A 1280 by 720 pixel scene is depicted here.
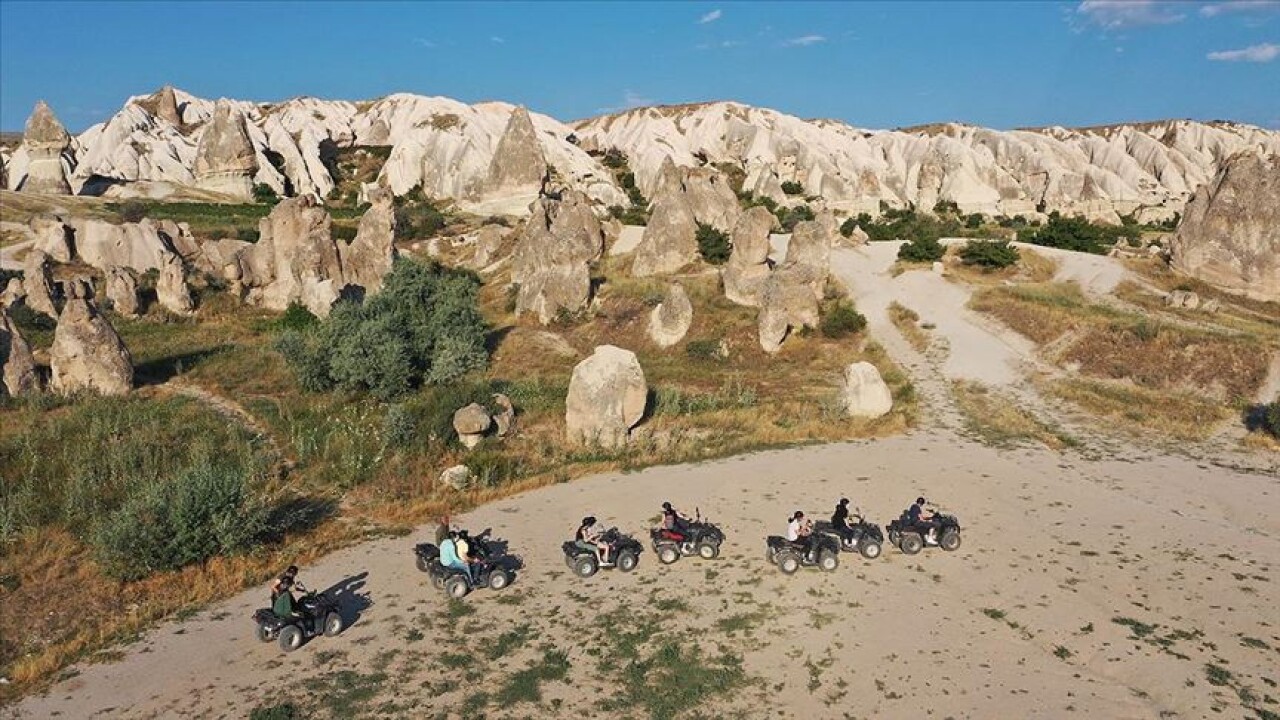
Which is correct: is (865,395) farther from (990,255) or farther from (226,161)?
(226,161)

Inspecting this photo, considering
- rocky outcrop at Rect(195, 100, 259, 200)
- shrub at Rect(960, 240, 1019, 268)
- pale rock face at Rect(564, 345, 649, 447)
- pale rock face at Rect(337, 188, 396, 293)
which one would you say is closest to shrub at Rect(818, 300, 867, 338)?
shrub at Rect(960, 240, 1019, 268)

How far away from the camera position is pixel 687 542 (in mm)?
12953

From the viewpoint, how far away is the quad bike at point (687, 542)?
12844 mm

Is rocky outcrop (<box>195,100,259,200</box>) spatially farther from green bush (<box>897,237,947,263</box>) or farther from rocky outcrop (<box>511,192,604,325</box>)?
green bush (<box>897,237,947,263</box>)

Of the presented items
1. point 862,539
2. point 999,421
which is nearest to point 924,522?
point 862,539

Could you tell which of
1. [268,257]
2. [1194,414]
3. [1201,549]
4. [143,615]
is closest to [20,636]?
[143,615]

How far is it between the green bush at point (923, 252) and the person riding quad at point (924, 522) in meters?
31.9

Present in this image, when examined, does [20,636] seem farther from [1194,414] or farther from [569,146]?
[569,146]

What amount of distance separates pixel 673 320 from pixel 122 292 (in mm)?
25318

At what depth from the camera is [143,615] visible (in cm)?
1109

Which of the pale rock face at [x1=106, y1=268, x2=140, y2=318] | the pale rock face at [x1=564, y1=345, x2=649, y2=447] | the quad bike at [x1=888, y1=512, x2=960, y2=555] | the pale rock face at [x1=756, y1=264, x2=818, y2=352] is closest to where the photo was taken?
the quad bike at [x1=888, y1=512, x2=960, y2=555]

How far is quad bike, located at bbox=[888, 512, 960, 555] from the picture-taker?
13.0 m

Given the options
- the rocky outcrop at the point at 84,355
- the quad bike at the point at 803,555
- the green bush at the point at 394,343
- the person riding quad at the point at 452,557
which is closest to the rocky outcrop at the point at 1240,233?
the quad bike at the point at 803,555

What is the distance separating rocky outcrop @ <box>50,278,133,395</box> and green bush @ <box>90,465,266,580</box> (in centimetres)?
1054
